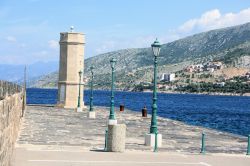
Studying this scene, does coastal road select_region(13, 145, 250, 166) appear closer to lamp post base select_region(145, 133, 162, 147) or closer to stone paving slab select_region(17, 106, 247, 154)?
stone paving slab select_region(17, 106, 247, 154)

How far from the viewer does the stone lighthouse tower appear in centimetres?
5038

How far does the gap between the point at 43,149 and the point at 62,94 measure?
32.6 metres

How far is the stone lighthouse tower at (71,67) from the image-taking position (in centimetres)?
5038

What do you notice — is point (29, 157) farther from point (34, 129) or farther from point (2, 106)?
point (34, 129)

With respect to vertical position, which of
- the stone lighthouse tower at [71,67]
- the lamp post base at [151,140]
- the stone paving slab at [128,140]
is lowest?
the stone paving slab at [128,140]

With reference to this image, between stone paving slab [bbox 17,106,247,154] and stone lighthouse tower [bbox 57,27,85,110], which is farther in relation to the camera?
stone lighthouse tower [bbox 57,27,85,110]

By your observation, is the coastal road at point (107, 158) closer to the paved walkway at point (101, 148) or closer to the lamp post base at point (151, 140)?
the paved walkway at point (101, 148)

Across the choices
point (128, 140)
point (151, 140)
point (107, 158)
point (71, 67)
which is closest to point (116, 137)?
point (107, 158)

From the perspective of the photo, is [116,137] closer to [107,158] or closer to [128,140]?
[107,158]

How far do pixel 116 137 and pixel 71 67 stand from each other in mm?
32155

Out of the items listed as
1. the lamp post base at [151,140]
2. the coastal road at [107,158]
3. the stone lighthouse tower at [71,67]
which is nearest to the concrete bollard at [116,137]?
the coastal road at [107,158]

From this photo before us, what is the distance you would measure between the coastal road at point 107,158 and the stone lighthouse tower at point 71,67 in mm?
30584

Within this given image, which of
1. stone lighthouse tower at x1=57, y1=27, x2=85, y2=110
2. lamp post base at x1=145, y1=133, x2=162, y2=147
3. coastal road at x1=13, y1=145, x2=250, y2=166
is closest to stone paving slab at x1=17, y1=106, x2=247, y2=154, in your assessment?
lamp post base at x1=145, y1=133, x2=162, y2=147

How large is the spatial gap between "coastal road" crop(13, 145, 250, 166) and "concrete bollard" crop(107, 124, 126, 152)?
1.14ft
